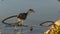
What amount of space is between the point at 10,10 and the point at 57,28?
17.0 ft

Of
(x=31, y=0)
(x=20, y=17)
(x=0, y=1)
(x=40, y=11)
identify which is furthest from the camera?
(x=31, y=0)

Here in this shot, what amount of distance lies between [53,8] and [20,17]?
5.19 metres

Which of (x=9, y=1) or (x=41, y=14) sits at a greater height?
(x=9, y=1)

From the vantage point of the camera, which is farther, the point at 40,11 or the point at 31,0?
the point at 31,0

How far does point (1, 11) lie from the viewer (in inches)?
329

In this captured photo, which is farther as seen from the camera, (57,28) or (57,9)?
(57,9)

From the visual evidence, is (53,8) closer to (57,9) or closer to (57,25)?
(57,9)

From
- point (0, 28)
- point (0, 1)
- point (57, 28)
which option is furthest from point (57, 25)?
point (0, 1)

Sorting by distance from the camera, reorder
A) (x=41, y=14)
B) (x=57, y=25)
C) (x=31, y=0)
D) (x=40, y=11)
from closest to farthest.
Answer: (x=57, y=25), (x=41, y=14), (x=40, y=11), (x=31, y=0)

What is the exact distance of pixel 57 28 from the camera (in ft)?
11.6

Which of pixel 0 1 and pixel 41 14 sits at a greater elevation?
pixel 0 1

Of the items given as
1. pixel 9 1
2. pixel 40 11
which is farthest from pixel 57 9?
pixel 9 1

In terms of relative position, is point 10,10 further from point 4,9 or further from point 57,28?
point 57,28

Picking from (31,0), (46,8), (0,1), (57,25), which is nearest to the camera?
(57,25)
